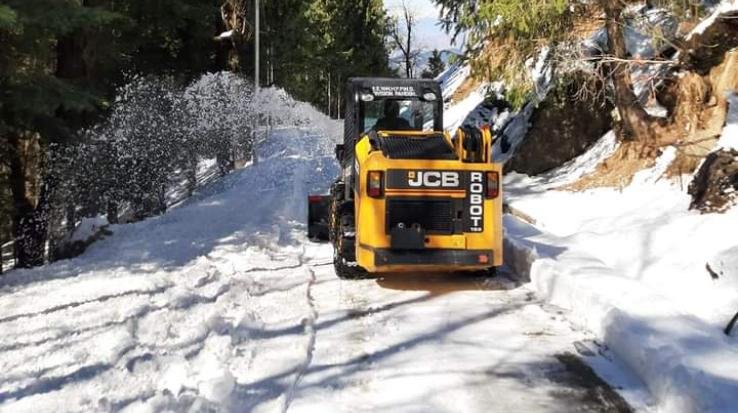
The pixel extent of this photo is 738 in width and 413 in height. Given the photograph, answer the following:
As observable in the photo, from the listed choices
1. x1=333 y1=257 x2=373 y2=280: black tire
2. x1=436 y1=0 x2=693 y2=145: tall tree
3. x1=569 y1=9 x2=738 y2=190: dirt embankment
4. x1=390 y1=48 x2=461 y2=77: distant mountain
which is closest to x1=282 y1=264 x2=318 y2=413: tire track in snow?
x1=333 y1=257 x2=373 y2=280: black tire

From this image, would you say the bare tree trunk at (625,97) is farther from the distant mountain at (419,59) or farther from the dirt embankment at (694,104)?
the distant mountain at (419,59)

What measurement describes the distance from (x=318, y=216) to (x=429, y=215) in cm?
400

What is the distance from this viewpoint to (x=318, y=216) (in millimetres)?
11820

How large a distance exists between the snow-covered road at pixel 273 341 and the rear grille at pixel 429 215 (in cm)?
76

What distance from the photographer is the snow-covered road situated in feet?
15.6

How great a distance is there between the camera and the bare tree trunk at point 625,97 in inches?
571

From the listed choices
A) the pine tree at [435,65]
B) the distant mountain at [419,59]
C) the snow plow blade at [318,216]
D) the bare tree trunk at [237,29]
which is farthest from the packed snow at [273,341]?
the pine tree at [435,65]

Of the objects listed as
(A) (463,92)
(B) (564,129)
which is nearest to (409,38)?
(A) (463,92)

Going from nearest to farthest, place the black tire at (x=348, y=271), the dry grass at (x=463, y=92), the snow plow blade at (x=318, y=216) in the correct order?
the black tire at (x=348, y=271)
the snow plow blade at (x=318, y=216)
the dry grass at (x=463, y=92)

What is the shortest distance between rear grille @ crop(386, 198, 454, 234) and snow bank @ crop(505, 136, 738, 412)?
48.6 inches

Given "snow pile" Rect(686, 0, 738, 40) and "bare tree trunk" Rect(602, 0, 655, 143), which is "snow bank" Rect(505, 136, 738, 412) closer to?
"bare tree trunk" Rect(602, 0, 655, 143)

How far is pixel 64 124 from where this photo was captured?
1299cm

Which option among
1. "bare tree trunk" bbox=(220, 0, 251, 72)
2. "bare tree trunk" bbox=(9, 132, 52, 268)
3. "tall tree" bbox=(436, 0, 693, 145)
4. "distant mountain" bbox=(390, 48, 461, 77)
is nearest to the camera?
"tall tree" bbox=(436, 0, 693, 145)

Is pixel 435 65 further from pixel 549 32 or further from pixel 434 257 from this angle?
pixel 434 257
